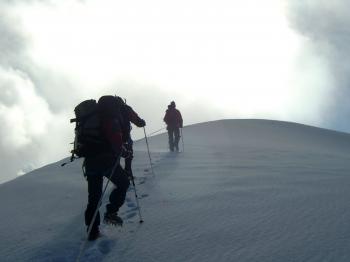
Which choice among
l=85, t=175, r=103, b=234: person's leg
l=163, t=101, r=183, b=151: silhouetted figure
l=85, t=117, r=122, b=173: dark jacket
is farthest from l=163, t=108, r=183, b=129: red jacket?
l=85, t=175, r=103, b=234: person's leg

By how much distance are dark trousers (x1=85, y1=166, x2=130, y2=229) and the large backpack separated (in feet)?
1.17

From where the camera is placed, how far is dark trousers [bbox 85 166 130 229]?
5789 millimetres

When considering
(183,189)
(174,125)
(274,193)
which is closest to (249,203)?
(274,193)

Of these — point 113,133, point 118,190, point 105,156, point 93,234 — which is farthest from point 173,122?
point 93,234

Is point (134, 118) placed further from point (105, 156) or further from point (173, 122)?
point (173, 122)

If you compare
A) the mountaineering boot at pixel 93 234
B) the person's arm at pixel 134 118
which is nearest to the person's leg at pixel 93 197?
the mountaineering boot at pixel 93 234

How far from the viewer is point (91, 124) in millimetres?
5742

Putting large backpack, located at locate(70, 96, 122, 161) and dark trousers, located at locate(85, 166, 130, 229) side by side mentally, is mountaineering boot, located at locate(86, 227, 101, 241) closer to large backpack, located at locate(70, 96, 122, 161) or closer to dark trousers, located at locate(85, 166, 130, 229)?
dark trousers, located at locate(85, 166, 130, 229)

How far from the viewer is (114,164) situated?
233 inches

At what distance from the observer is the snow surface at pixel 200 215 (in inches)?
196

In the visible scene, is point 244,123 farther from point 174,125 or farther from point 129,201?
point 129,201

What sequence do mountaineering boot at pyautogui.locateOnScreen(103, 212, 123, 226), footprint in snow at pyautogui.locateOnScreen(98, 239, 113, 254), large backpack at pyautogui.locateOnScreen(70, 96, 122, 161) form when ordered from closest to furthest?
1. footprint in snow at pyautogui.locateOnScreen(98, 239, 113, 254)
2. large backpack at pyautogui.locateOnScreen(70, 96, 122, 161)
3. mountaineering boot at pyautogui.locateOnScreen(103, 212, 123, 226)

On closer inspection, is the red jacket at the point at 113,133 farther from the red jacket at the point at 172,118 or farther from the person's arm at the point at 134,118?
the red jacket at the point at 172,118

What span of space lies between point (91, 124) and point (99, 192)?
0.92 metres
